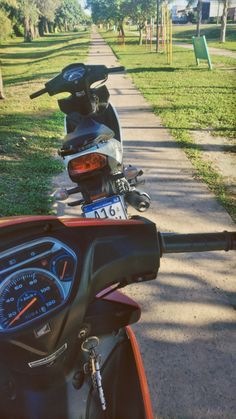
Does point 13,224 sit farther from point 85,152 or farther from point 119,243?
point 85,152

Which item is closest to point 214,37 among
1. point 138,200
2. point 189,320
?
point 138,200

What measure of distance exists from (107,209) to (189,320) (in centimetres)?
108

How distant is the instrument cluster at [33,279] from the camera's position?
1.04 meters

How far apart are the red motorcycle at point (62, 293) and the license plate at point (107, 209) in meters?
1.71

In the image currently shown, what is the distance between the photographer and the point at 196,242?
1.20 m

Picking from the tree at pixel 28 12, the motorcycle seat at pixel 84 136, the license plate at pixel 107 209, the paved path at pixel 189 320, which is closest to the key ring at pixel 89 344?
the paved path at pixel 189 320

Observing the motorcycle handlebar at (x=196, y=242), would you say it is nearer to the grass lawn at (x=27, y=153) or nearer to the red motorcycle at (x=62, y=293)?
the red motorcycle at (x=62, y=293)

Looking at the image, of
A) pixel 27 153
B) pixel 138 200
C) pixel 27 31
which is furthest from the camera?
pixel 27 31

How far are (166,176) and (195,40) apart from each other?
13683mm

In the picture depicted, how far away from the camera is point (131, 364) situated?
1551 millimetres

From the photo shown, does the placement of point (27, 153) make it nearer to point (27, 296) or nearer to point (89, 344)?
point (89, 344)

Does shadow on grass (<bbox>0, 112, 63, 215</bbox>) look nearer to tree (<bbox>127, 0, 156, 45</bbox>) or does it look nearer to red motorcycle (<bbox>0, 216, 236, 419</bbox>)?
red motorcycle (<bbox>0, 216, 236, 419</bbox>)

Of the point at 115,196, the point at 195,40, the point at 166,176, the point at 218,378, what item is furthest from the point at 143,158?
the point at 195,40

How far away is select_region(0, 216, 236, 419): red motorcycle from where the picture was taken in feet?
3.44
